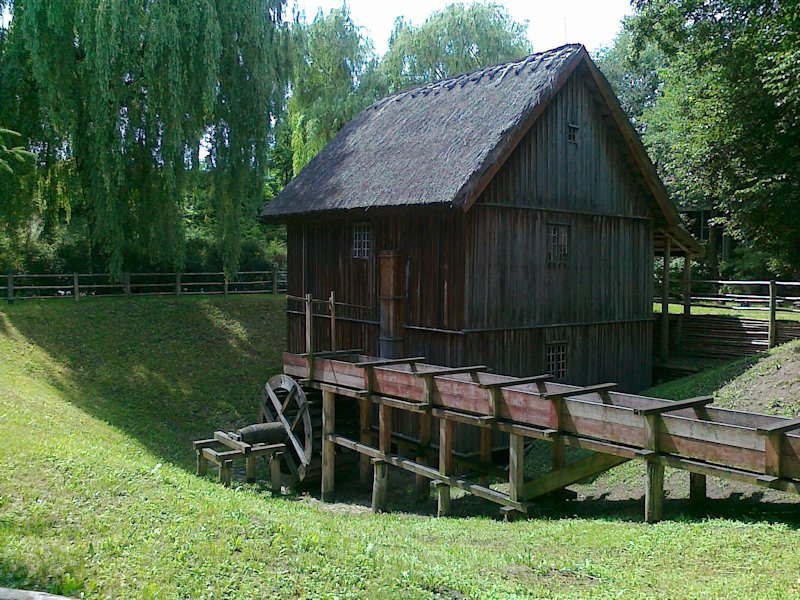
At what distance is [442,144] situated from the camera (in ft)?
51.0

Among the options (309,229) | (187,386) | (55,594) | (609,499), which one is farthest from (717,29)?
(55,594)

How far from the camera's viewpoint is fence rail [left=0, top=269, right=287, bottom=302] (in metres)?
24.9

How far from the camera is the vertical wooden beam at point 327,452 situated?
15.1 metres

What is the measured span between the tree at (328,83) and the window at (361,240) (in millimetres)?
15485

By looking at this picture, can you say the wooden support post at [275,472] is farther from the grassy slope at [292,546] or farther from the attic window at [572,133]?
the attic window at [572,133]

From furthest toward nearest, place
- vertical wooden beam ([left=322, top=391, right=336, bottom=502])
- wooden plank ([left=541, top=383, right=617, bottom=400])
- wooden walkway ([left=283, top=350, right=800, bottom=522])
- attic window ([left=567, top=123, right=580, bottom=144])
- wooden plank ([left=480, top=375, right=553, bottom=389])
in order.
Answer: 1. attic window ([left=567, top=123, right=580, bottom=144])
2. vertical wooden beam ([left=322, top=391, right=336, bottom=502])
3. wooden plank ([left=480, top=375, right=553, bottom=389])
4. wooden plank ([left=541, top=383, right=617, bottom=400])
5. wooden walkway ([left=283, top=350, right=800, bottom=522])

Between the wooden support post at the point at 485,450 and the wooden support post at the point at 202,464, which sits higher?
the wooden support post at the point at 485,450

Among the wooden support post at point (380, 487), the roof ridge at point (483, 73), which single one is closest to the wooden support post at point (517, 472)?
the wooden support post at point (380, 487)

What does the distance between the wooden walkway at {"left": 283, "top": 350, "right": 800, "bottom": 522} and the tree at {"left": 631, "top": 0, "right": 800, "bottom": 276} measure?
10393mm

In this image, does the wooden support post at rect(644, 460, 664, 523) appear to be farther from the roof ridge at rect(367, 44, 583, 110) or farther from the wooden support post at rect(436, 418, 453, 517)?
the roof ridge at rect(367, 44, 583, 110)

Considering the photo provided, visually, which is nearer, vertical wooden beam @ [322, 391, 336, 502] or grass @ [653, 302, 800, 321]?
vertical wooden beam @ [322, 391, 336, 502]

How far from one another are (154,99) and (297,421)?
1213cm

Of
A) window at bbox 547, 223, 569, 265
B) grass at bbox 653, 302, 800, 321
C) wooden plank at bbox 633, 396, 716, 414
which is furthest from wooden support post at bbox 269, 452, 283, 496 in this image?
grass at bbox 653, 302, 800, 321

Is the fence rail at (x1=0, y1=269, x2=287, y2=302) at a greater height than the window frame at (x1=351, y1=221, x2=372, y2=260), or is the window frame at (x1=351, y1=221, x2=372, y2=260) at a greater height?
the window frame at (x1=351, y1=221, x2=372, y2=260)
